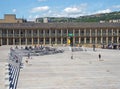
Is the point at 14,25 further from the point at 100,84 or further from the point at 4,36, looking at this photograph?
the point at 100,84

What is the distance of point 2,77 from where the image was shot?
42625 millimetres

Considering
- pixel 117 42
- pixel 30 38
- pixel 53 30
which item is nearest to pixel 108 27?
pixel 117 42

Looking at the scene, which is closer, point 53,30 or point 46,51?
point 46,51

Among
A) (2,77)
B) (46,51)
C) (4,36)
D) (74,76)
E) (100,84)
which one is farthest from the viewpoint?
(4,36)

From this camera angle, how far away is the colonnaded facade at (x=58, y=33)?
479ft

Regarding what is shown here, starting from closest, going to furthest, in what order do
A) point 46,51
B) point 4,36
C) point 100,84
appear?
point 100,84 → point 46,51 → point 4,36

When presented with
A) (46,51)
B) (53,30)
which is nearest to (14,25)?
(53,30)

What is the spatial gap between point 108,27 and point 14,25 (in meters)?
39.5

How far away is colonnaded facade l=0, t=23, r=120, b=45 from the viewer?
479 feet

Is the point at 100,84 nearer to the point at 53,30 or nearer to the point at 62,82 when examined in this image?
the point at 62,82

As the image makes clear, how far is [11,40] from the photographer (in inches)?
5782

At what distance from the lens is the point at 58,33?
5876 inches

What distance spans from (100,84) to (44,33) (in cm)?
11057

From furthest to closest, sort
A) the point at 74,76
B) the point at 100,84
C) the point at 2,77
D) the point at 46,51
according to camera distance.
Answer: the point at 46,51
the point at 74,76
the point at 2,77
the point at 100,84
